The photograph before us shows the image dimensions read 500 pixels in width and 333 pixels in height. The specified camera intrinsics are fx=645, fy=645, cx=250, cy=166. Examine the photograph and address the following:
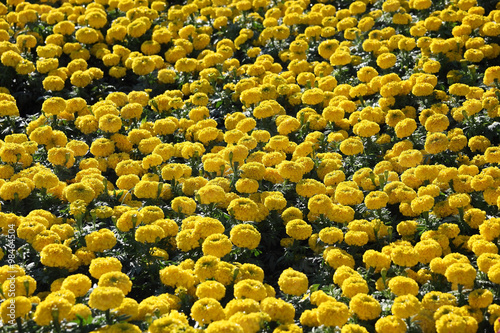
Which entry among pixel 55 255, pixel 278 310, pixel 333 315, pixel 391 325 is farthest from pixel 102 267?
pixel 391 325

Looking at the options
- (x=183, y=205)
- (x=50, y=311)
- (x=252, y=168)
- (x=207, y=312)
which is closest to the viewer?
(x=50, y=311)

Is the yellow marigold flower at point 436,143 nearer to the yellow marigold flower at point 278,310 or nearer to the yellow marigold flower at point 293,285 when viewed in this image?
the yellow marigold flower at point 293,285

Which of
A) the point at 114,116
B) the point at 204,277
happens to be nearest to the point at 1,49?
the point at 114,116

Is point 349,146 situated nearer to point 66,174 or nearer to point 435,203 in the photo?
point 435,203

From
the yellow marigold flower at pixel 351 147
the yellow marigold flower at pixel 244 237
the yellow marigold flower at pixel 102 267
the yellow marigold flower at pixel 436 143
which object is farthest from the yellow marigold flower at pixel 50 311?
the yellow marigold flower at pixel 436 143

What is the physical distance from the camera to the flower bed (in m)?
4.82

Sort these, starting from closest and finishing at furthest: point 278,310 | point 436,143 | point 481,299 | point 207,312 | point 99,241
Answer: point 207,312 < point 278,310 < point 481,299 < point 99,241 < point 436,143

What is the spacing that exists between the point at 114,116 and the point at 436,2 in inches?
209

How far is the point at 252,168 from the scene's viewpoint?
6.54m

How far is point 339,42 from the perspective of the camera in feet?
32.2

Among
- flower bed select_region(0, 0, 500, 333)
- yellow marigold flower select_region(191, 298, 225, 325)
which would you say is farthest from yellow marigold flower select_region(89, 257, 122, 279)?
yellow marigold flower select_region(191, 298, 225, 325)

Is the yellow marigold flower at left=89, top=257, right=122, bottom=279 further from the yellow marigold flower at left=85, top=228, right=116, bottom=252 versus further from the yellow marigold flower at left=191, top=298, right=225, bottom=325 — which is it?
the yellow marigold flower at left=191, top=298, right=225, bottom=325

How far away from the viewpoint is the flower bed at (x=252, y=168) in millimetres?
4820

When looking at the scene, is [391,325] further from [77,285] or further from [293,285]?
[77,285]
